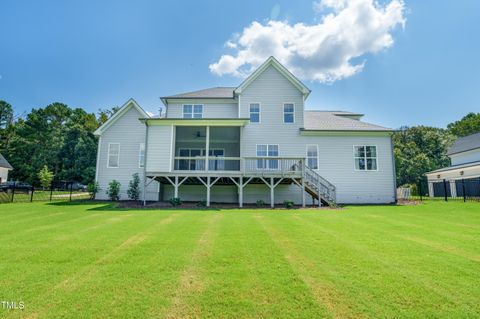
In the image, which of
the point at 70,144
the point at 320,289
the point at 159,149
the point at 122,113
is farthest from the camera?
the point at 70,144

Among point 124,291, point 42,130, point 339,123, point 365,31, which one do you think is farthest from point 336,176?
point 42,130

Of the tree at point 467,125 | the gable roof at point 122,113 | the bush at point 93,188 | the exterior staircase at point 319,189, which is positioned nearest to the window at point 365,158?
the exterior staircase at point 319,189

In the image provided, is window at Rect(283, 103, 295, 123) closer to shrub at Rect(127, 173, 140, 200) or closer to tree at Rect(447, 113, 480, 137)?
shrub at Rect(127, 173, 140, 200)

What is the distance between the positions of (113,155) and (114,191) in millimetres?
2757

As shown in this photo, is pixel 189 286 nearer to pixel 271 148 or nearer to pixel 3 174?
pixel 271 148

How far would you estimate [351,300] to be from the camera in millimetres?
3035

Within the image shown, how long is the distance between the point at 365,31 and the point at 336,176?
8.98 metres

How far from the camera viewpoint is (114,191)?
1680 centimetres

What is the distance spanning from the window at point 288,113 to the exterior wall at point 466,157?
22342mm

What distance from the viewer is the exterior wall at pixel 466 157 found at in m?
25.1

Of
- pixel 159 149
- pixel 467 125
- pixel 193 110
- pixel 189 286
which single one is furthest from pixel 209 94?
pixel 467 125

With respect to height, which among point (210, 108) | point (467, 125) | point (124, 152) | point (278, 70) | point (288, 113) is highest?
point (467, 125)

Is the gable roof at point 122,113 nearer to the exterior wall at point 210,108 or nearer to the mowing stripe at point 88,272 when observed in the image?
the exterior wall at point 210,108

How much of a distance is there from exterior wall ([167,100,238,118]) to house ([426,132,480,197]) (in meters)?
20.7
